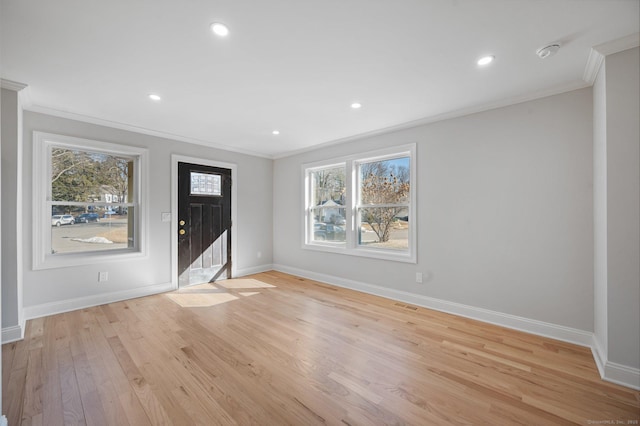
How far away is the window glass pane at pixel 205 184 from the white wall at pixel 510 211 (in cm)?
315

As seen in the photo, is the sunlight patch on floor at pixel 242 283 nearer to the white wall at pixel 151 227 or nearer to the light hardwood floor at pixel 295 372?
the white wall at pixel 151 227

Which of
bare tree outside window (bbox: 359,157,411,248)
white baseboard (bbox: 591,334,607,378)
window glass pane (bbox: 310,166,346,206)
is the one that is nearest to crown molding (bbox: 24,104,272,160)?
window glass pane (bbox: 310,166,346,206)

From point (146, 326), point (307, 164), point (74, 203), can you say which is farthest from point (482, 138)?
point (74, 203)

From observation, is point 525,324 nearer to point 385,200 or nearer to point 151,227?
point 385,200

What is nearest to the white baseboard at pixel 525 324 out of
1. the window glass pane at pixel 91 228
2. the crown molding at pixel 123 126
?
the crown molding at pixel 123 126

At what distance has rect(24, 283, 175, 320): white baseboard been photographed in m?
3.22

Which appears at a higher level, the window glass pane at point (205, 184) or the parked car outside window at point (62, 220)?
the window glass pane at point (205, 184)

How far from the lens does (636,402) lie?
1.84 m

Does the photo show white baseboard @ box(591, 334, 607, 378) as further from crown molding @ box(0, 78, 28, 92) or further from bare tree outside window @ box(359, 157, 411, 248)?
crown molding @ box(0, 78, 28, 92)

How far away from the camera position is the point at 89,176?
371 cm

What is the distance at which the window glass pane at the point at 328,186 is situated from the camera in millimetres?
4863

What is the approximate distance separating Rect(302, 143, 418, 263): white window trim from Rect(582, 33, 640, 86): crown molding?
5.94 ft

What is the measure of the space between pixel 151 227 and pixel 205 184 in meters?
1.15

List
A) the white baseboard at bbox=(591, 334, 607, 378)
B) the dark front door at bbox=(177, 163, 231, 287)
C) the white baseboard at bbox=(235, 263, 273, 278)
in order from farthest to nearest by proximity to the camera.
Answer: the white baseboard at bbox=(235, 263, 273, 278) < the dark front door at bbox=(177, 163, 231, 287) < the white baseboard at bbox=(591, 334, 607, 378)
